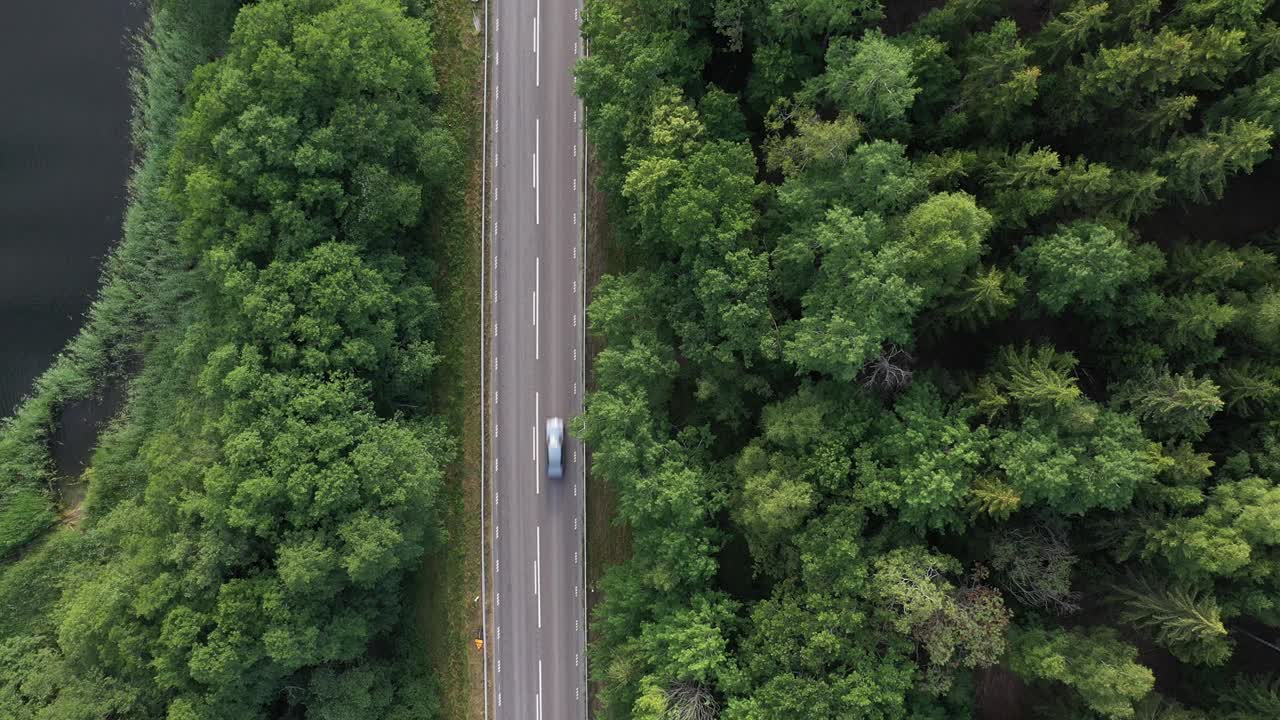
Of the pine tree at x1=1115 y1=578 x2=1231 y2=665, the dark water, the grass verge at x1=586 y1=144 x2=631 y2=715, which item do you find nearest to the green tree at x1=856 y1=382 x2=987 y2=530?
the pine tree at x1=1115 y1=578 x2=1231 y2=665

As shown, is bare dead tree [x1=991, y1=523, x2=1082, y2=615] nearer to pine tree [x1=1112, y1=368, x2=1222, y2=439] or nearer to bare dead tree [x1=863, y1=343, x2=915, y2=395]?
pine tree [x1=1112, y1=368, x2=1222, y2=439]

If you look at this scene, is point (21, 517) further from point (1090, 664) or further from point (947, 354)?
point (1090, 664)

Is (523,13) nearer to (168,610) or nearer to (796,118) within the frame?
(796,118)

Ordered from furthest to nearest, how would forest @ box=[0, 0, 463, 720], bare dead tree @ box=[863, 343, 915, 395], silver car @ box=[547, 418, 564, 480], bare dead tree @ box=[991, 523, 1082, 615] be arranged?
silver car @ box=[547, 418, 564, 480] < forest @ box=[0, 0, 463, 720] < bare dead tree @ box=[863, 343, 915, 395] < bare dead tree @ box=[991, 523, 1082, 615]

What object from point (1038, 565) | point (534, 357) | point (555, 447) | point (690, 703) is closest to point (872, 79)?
point (1038, 565)

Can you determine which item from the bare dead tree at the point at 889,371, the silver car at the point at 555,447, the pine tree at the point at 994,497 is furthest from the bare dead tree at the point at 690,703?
the bare dead tree at the point at 889,371

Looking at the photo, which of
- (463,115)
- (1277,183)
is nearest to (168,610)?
(463,115)
